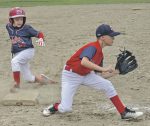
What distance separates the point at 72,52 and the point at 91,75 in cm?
538

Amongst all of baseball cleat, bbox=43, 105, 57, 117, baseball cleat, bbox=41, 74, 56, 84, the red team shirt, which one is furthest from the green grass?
the red team shirt

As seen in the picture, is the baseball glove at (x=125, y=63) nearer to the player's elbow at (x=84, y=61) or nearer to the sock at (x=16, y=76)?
the player's elbow at (x=84, y=61)

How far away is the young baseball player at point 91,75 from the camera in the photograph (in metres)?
6.82

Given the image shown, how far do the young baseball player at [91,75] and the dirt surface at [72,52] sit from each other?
14cm

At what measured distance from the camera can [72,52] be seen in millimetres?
12477

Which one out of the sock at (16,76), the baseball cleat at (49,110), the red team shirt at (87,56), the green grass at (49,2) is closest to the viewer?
the red team shirt at (87,56)

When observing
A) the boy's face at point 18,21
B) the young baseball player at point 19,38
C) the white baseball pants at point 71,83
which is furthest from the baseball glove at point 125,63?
the boy's face at point 18,21

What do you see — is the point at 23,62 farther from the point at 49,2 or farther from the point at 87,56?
the point at 49,2

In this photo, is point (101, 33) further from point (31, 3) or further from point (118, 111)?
point (31, 3)

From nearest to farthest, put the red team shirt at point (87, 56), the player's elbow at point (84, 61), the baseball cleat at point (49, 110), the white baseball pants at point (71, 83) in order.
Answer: the player's elbow at point (84, 61) < the red team shirt at point (87, 56) < the white baseball pants at point (71, 83) < the baseball cleat at point (49, 110)

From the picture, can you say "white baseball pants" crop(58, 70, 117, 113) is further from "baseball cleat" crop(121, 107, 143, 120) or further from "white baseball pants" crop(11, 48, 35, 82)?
"white baseball pants" crop(11, 48, 35, 82)

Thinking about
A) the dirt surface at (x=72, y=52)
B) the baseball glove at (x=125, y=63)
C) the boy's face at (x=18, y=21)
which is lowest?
the dirt surface at (x=72, y=52)

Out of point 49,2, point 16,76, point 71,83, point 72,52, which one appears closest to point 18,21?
point 16,76

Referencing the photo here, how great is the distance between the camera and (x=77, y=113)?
24.0 ft
